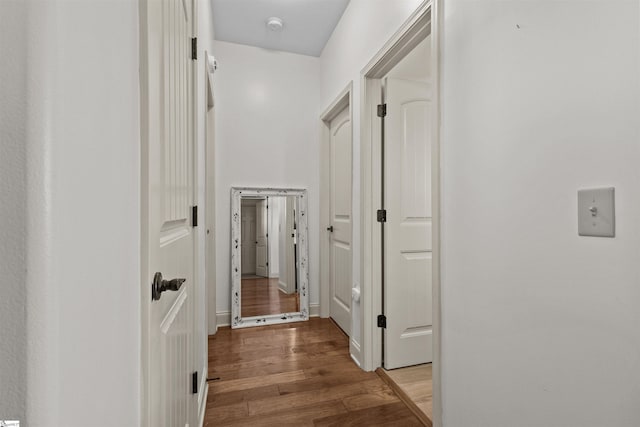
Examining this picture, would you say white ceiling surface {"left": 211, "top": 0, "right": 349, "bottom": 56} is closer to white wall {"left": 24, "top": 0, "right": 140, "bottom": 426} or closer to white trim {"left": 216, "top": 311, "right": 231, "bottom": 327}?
white wall {"left": 24, "top": 0, "right": 140, "bottom": 426}

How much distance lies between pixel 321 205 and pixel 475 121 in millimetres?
2097

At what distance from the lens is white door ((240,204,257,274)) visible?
3032 millimetres

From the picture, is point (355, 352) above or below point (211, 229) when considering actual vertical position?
below

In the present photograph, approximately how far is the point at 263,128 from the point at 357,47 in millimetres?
1260

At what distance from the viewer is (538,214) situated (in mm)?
928

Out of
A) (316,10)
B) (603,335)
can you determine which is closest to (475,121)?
(603,335)

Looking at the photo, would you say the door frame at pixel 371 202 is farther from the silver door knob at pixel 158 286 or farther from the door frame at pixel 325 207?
the silver door knob at pixel 158 286

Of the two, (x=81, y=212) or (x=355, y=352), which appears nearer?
(x=81, y=212)

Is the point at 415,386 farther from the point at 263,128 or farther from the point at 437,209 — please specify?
the point at 263,128

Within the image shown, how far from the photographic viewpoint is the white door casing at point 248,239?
3033 millimetres

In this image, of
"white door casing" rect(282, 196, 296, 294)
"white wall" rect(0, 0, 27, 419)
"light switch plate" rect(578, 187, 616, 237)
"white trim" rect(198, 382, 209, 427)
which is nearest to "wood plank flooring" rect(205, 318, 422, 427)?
"white trim" rect(198, 382, 209, 427)

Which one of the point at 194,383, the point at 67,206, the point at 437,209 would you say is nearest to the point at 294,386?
the point at 194,383

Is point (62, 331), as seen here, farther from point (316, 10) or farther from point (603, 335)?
point (316, 10)

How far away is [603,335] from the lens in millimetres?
766
